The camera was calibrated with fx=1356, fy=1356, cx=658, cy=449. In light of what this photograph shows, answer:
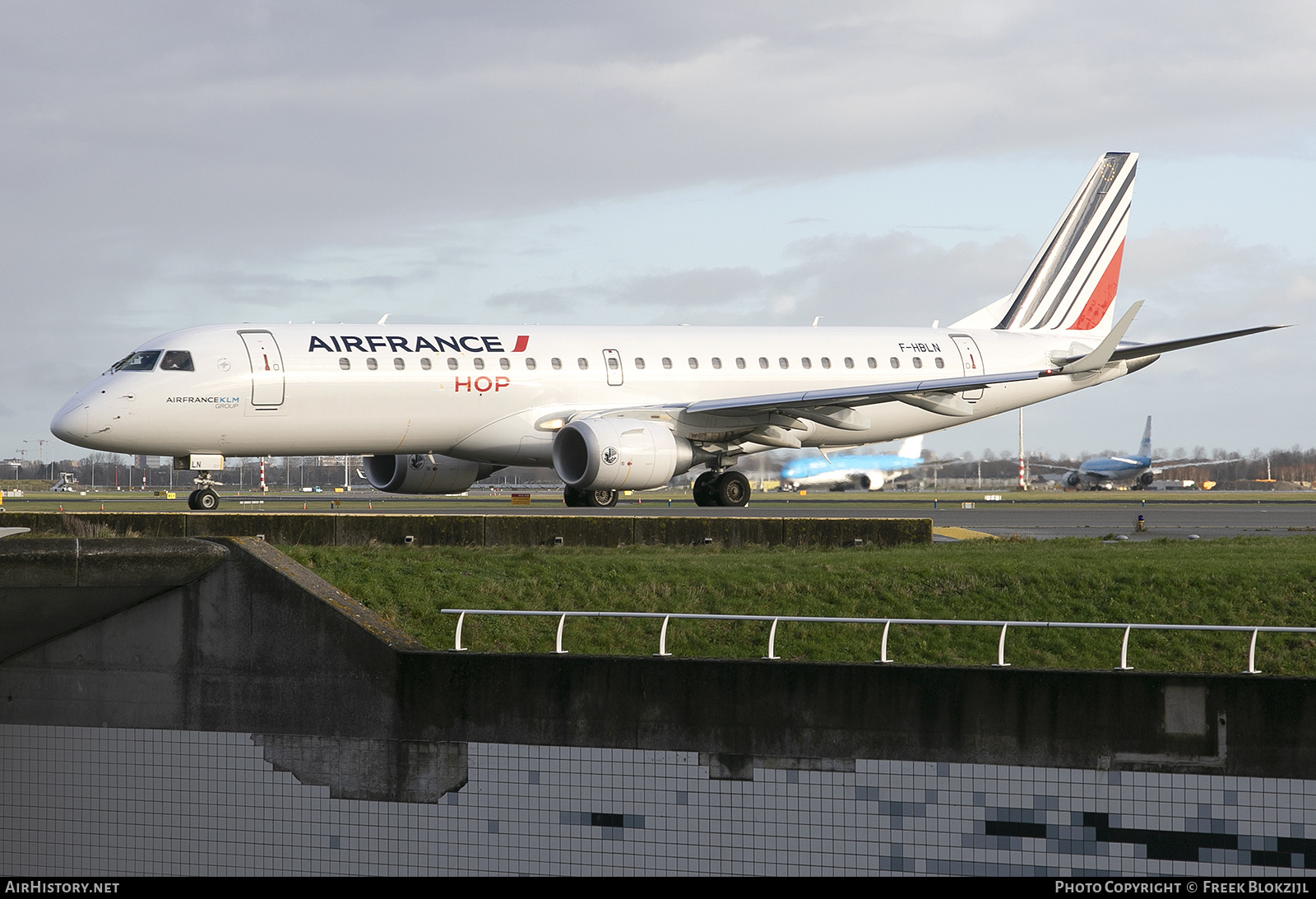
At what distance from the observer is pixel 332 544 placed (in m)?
22.3

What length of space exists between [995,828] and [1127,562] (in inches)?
350

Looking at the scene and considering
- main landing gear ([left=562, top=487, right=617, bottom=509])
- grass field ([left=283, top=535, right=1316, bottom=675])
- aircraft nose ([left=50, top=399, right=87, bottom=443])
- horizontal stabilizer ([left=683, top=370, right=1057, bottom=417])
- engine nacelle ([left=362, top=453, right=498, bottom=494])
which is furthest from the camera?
engine nacelle ([left=362, top=453, right=498, bottom=494])

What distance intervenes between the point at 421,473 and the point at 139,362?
7.30 m

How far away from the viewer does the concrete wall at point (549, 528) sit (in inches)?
864

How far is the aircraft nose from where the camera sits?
25.8m

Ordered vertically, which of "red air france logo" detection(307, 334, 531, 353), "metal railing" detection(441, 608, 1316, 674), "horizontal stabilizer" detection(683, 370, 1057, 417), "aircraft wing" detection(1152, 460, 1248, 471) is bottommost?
"metal railing" detection(441, 608, 1316, 674)

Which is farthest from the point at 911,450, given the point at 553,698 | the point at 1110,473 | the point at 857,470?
the point at 553,698

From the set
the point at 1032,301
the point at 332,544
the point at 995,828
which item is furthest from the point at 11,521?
the point at 1032,301

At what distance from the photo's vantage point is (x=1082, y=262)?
38531 millimetres

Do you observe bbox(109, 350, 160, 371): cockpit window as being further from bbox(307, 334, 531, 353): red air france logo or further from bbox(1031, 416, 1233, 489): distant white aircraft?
bbox(1031, 416, 1233, 489): distant white aircraft

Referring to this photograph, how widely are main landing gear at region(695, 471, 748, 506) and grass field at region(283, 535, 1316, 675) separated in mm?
10135

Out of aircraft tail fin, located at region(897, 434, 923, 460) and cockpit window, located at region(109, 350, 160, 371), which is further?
aircraft tail fin, located at region(897, 434, 923, 460)

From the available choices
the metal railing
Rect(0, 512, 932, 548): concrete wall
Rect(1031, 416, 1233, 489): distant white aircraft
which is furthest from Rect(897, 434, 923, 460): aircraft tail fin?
the metal railing
